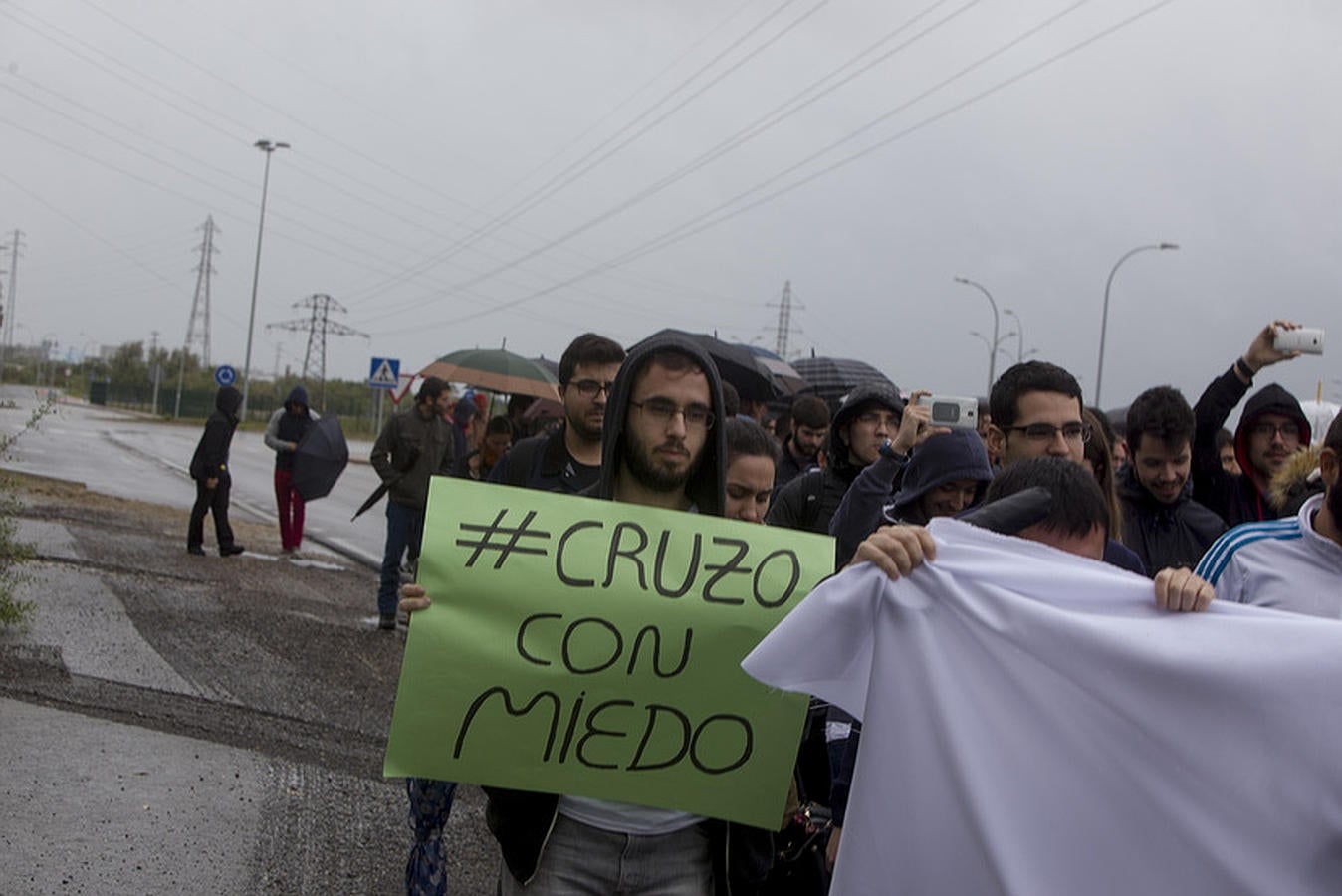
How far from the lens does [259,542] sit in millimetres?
15867

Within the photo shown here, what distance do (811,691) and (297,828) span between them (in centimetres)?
355

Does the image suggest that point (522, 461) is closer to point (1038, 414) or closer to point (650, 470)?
point (650, 470)

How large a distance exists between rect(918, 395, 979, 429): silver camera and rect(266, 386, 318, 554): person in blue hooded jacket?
12.0 m

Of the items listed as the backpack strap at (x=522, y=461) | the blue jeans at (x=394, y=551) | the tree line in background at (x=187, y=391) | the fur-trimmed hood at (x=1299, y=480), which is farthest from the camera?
the tree line in background at (x=187, y=391)

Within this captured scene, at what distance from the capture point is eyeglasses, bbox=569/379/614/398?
4.36m

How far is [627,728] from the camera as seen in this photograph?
2.88 metres

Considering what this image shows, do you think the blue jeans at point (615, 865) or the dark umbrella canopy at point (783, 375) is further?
the dark umbrella canopy at point (783, 375)

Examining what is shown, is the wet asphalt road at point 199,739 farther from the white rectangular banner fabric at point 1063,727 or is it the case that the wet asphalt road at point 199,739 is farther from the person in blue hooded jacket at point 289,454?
the white rectangular banner fabric at point 1063,727

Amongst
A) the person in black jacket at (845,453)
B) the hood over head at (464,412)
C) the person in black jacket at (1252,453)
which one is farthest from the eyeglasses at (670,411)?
the hood over head at (464,412)

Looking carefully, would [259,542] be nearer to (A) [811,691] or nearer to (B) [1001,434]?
(B) [1001,434]

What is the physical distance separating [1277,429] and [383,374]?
90.0 ft

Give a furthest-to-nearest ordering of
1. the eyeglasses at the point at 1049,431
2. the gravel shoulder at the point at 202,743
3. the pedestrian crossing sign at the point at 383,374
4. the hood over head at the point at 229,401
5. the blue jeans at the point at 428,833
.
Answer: the pedestrian crossing sign at the point at 383,374
the hood over head at the point at 229,401
the gravel shoulder at the point at 202,743
the eyeglasses at the point at 1049,431
the blue jeans at the point at 428,833

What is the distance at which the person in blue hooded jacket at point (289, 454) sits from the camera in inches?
586

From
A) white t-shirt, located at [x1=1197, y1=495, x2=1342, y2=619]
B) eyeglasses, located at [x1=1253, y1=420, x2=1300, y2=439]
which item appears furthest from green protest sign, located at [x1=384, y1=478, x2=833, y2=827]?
eyeglasses, located at [x1=1253, y1=420, x2=1300, y2=439]
